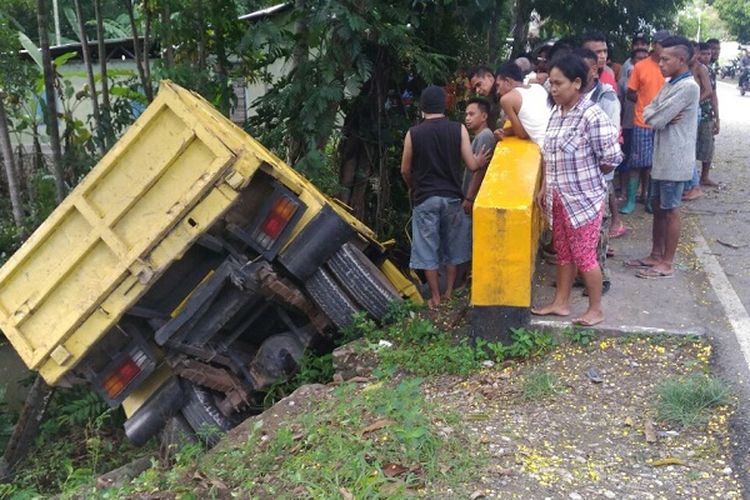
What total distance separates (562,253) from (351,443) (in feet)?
6.83

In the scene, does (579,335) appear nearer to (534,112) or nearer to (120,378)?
(534,112)

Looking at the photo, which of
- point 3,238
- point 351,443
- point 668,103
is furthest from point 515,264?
point 3,238

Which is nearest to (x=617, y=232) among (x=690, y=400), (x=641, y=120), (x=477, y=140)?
(x=641, y=120)

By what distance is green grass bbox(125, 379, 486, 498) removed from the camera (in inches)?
134

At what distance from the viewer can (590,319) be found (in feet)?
15.7

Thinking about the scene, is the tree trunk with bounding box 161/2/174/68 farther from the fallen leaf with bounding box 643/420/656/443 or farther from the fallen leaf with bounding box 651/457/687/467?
the fallen leaf with bounding box 651/457/687/467

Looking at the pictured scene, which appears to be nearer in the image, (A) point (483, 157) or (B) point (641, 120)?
(A) point (483, 157)

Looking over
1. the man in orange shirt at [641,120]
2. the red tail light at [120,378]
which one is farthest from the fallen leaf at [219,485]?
the man in orange shirt at [641,120]

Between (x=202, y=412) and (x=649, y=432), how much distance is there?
9.44 feet

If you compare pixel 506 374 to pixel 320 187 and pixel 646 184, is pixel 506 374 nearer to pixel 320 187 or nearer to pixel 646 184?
pixel 320 187

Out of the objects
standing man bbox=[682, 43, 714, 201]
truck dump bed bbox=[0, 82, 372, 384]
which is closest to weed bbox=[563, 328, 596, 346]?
truck dump bed bbox=[0, 82, 372, 384]

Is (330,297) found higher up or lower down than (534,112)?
lower down

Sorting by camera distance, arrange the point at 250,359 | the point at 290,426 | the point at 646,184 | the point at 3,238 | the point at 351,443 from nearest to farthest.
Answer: the point at 351,443, the point at 290,426, the point at 250,359, the point at 646,184, the point at 3,238

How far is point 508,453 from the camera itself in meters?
3.65
